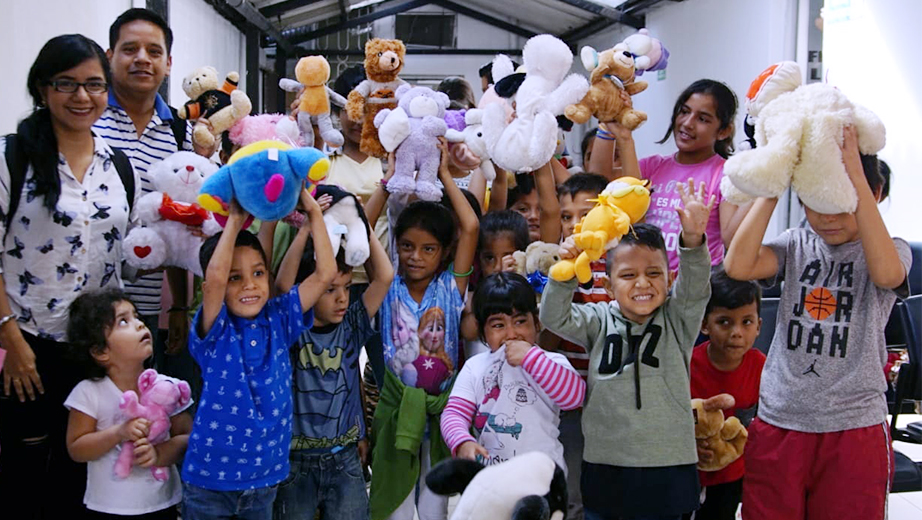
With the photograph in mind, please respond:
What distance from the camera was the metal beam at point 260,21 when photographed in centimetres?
669

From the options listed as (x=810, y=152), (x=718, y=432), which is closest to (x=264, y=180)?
(x=810, y=152)

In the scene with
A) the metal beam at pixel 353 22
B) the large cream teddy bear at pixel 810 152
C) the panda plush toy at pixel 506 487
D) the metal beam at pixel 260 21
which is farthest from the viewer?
the metal beam at pixel 353 22

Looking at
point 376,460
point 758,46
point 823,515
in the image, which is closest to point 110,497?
point 376,460

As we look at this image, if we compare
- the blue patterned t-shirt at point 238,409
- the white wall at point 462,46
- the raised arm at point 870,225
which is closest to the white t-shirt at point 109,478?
the blue patterned t-shirt at point 238,409

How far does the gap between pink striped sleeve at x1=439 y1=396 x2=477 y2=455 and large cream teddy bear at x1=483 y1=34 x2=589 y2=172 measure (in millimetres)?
668

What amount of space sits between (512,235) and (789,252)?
2.41 ft

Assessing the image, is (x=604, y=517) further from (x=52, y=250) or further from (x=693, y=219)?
(x=52, y=250)

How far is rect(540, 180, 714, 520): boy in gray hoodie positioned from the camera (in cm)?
170

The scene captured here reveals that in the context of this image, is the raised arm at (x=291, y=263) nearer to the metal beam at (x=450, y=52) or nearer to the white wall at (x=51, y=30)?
the white wall at (x=51, y=30)

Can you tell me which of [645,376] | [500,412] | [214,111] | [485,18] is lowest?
[500,412]

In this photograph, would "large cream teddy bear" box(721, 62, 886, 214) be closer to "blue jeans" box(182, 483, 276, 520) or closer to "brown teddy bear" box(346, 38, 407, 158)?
"brown teddy bear" box(346, 38, 407, 158)

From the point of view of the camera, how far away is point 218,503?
1673mm

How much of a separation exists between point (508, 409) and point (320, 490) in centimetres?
49

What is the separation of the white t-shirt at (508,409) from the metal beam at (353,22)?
778 centimetres
